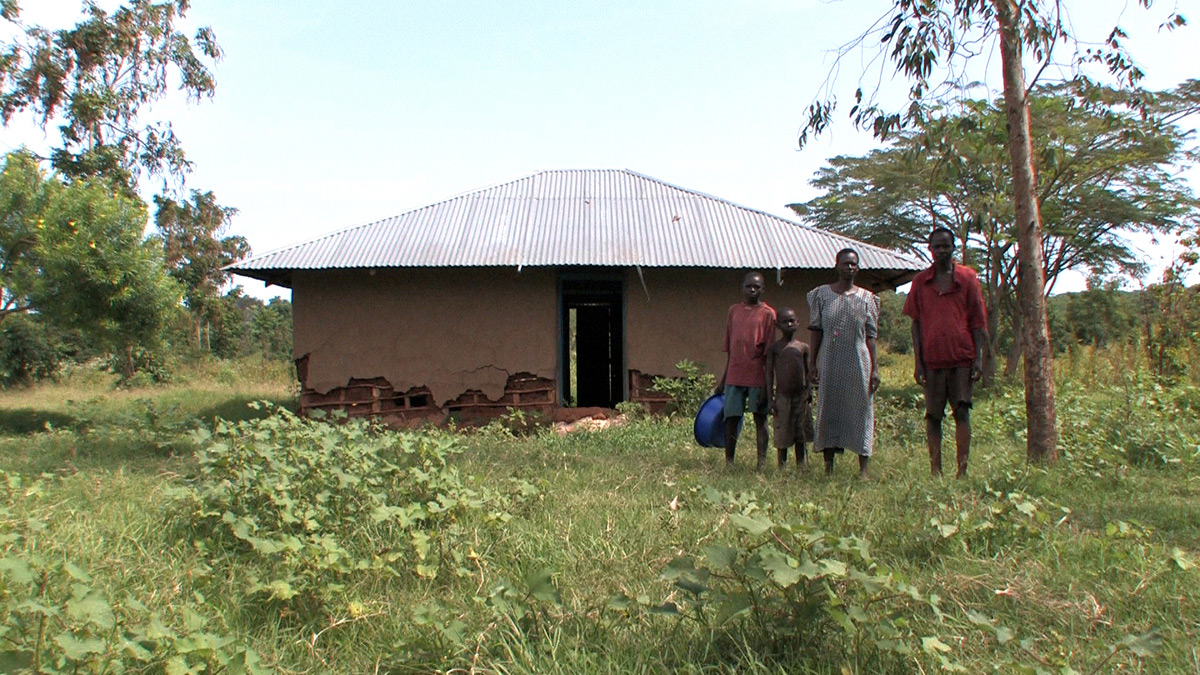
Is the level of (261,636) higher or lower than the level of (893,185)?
lower

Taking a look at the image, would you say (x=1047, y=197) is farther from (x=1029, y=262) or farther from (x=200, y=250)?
(x=200, y=250)

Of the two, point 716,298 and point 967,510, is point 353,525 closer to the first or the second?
point 967,510

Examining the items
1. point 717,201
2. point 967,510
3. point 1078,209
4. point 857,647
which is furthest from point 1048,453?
point 1078,209

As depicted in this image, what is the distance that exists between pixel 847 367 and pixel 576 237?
18.0ft

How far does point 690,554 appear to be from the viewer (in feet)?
11.3

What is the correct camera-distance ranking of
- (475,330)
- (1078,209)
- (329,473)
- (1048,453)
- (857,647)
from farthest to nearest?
(1078,209)
(475,330)
(1048,453)
(329,473)
(857,647)

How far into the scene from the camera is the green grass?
2500mm

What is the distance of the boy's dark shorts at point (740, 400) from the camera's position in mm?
5645

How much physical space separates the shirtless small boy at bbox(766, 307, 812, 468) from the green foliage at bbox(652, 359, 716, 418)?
3930mm

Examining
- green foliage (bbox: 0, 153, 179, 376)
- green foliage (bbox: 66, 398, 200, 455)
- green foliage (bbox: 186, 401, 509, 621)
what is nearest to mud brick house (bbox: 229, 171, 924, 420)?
green foliage (bbox: 66, 398, 200, 455)

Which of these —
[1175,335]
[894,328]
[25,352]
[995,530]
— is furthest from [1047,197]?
[25,352]

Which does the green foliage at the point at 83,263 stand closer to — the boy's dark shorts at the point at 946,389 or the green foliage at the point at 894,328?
the boy's dark shorts at the point at 946,389

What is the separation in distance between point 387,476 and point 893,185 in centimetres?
1469

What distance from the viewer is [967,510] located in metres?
3.83
